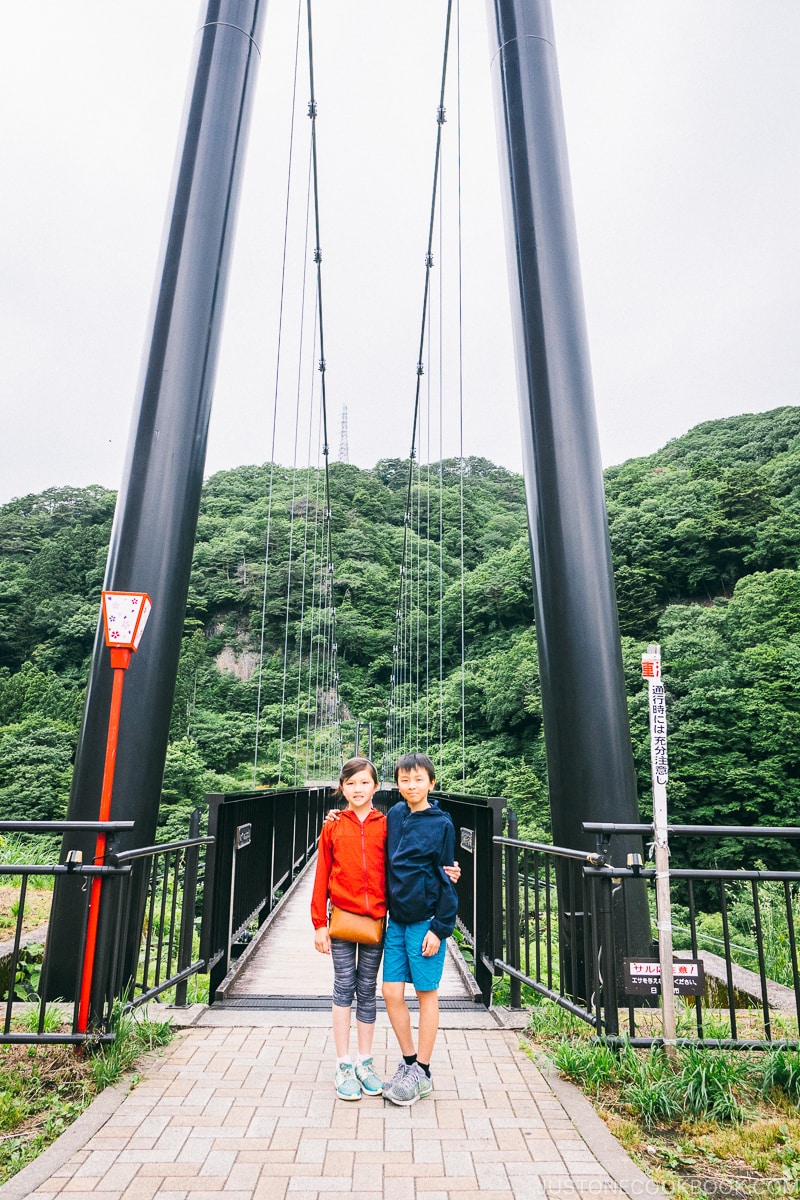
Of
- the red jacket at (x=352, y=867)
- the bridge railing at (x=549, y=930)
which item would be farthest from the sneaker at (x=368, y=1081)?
the bridge railing at (x=549, y=930)

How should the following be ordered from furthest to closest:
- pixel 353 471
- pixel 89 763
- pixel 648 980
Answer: pixel 353 471 → pixel 89 763 → pixel 648 980

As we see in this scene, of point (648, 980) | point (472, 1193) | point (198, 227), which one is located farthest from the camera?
point (198, 227)

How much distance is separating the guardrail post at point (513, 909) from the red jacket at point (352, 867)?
1.18 meters

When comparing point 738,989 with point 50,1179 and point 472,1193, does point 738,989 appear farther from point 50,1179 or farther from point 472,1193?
point 50,1179

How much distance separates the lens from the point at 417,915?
2.50 metres

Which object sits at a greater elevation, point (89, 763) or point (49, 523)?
point (49, 523)

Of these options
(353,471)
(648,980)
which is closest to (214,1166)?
(648,980)

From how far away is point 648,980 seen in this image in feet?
8.95

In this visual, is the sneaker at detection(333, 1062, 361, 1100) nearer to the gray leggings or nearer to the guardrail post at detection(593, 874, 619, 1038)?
the gray leggings

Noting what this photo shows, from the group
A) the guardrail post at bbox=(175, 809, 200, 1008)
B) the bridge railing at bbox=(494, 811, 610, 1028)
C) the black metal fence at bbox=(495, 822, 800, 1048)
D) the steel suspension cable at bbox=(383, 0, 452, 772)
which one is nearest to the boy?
the black metal fence at bbox=(495, 822, 800, 1048)

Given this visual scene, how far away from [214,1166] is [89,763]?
249 cm

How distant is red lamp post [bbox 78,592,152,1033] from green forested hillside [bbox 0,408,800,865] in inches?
521

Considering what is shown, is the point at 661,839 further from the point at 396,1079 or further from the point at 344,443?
the point at 344,443

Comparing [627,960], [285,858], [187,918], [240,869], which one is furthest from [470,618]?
[627,960]
